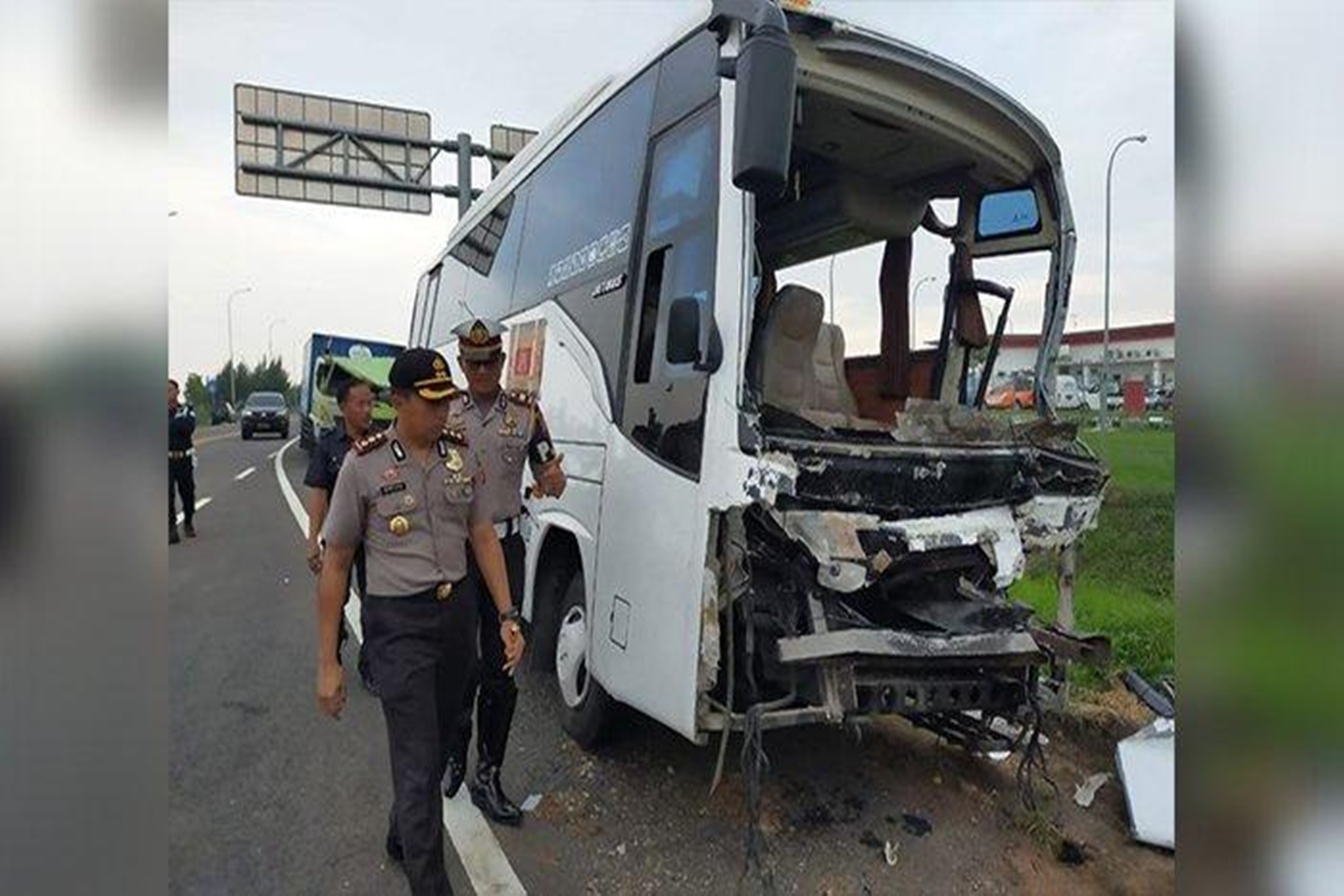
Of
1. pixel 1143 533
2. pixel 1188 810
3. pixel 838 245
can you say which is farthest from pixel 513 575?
pixel 1143 533

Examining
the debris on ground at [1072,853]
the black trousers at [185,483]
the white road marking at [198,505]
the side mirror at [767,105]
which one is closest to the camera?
the side mirror at [767,105]

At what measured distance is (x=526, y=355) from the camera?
5.51 metres

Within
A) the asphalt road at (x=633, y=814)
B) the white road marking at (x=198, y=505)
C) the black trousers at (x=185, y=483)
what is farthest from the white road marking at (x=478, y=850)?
the white road marking at (x=198, y=505)

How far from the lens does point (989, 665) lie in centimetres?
318

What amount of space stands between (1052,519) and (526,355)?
3.40 meters

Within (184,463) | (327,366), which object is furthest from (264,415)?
(184,463)

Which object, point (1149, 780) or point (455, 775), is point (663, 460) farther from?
point (1149, 780)

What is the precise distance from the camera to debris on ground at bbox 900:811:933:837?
3.50 m

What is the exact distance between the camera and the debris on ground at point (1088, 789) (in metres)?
3.74

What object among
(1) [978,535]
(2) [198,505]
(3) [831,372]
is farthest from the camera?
(2) [198,505]

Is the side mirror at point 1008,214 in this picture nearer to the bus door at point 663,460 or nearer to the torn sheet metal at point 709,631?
the bus door at point 663,460

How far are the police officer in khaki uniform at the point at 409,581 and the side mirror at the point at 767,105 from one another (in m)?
1.23

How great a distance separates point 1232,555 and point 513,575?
3955 millimetres

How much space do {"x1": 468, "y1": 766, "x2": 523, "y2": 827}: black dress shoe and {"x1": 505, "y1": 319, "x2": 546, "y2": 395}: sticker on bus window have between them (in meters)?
2.28
